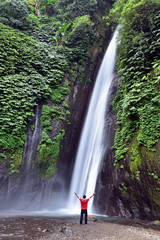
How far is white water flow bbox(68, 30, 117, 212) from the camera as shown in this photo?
9781 millimetres

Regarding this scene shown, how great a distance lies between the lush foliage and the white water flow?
6.73ft

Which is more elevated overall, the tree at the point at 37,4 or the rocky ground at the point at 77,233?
the tree at the point at 37,4

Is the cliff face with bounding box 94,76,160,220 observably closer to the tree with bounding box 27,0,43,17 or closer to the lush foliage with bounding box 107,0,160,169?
the lush foliage with bounding box 107,0,160,169

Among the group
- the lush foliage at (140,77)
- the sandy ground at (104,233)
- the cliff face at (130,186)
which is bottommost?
the sandy ground at (104,233)

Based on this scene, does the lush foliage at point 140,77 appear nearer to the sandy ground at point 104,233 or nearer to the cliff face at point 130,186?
the cliff face at point 130,186

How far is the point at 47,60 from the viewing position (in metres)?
13.1

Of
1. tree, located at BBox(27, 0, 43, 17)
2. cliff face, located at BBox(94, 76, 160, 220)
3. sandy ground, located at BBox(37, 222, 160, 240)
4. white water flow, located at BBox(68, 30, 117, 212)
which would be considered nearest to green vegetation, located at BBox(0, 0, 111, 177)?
tree, located at BBox(27, 0, 43, 17)

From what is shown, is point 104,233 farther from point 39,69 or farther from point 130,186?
point 39,69

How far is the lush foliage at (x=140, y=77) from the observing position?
695 centimetres

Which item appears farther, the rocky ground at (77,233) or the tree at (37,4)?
the tree at (37,4)

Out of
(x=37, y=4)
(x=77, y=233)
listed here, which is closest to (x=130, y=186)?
(x=77, y=233)

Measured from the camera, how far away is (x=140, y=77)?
8.34 meters

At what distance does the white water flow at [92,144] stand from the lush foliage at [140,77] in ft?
6.73

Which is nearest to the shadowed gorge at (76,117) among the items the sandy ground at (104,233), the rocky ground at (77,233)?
the sandy ground at (104,233)
